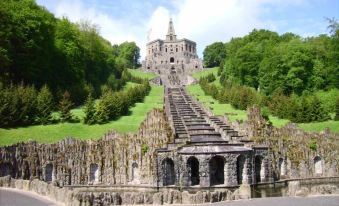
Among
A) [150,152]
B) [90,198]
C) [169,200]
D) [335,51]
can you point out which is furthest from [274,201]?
[335,51]

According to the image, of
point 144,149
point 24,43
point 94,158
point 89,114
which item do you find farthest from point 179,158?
point 24,43

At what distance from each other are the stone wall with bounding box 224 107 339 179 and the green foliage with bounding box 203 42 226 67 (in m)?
136

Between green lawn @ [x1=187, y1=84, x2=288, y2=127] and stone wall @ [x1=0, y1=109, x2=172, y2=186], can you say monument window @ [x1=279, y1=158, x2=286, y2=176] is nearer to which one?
green lawn @ [x1=187, y1=84, x2=288, y2=127]

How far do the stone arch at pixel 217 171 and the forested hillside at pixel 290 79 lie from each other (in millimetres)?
27954

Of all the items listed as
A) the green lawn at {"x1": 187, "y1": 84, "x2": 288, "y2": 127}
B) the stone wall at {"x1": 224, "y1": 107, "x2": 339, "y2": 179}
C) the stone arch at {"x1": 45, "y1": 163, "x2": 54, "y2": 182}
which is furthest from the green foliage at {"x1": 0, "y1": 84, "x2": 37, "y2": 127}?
the green lawn at {"x1": 187, "y1": 84, "x2": 288, "y2": 127}

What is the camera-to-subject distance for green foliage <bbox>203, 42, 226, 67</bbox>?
194m

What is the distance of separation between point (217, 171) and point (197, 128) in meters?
9.48

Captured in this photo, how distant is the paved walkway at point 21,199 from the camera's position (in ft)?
95.0

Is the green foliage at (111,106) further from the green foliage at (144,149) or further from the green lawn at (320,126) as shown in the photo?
the green lawn at (320,126)

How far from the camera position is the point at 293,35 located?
134375 millimetres

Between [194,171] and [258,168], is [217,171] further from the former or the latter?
[258,168]

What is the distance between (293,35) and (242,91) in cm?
4781

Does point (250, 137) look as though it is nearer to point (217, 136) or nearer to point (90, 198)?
point (217, 136)

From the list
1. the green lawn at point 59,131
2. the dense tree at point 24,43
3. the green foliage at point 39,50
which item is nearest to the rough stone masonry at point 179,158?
the green lawn at point 59,131
